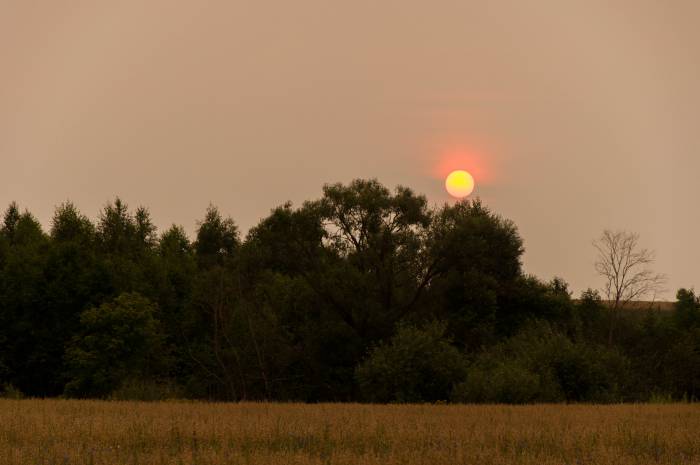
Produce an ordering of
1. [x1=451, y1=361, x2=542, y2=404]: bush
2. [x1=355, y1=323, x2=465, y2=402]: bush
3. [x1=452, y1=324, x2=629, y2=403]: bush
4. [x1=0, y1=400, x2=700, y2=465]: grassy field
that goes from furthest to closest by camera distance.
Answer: [x1=355, y1=323, x2=465, y2=402]: bush, [x1=452, y1=324, x2=629, y2=403]: bush, [x1=451, y1=361, x2=542, y2=404]: bush, [x1=0, y1=400, x2=700, y2=465]: grassy field

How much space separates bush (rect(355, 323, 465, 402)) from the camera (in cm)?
4081

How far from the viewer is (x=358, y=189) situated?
185 feet

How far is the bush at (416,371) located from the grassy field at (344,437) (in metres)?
13.8

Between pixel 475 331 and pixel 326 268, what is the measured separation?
11.6m

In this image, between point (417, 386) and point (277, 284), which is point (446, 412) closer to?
point (417, 386)

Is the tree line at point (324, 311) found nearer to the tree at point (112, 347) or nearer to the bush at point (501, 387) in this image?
the tree at point (112, 347)

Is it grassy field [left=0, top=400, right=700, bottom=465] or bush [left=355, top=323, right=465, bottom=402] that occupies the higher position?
bush [left=355, top=323, right=465, bottom=402]

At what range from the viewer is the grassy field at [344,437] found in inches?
600

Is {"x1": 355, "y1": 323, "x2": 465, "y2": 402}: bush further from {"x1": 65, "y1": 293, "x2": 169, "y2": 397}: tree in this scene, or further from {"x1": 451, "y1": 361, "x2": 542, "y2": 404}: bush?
{"x1": 65, "y1": 293, "x2": 169, "y2": 397}: tree

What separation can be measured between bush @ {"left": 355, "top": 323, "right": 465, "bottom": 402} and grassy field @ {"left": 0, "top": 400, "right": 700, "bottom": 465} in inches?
545

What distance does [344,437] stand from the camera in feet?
61.8

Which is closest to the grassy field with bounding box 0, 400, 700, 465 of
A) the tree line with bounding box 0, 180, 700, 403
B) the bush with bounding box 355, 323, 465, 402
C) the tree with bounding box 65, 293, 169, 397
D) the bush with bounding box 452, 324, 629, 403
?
the bush with bounding box 452, 324, 629, 403

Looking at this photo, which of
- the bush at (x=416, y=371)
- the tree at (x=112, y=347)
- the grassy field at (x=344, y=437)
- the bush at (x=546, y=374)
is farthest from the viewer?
the tree at (x=112, y=347)

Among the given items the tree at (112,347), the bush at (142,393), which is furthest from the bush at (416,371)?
the tree at (112,347)
